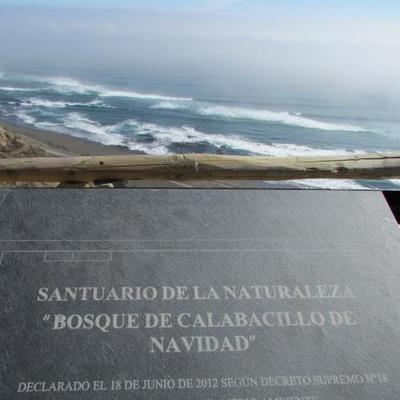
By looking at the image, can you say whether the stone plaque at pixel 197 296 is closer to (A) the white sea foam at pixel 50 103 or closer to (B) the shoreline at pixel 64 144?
(B) the shoreline at pixel 64 144

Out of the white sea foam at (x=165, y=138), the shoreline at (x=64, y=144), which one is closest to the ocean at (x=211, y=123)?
→ the white sea foam at (x=165, y=138)

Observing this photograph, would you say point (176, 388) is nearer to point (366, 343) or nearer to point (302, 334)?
point (302, 334)

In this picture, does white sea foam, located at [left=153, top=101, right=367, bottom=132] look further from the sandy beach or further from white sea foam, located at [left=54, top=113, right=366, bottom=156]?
the sandy beach

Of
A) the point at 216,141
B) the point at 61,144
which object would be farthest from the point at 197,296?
the point at 216,141

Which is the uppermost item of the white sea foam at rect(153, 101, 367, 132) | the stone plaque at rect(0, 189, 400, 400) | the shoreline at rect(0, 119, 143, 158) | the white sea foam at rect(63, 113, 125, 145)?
the stone plaque at rect(0, 189, 400, 400)

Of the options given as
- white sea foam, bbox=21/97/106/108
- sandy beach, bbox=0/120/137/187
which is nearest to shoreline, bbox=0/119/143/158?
sandy beach, bbox=0/120/137/187

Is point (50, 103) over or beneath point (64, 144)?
beneath

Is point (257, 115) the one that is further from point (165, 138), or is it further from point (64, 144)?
point (64, 144)
